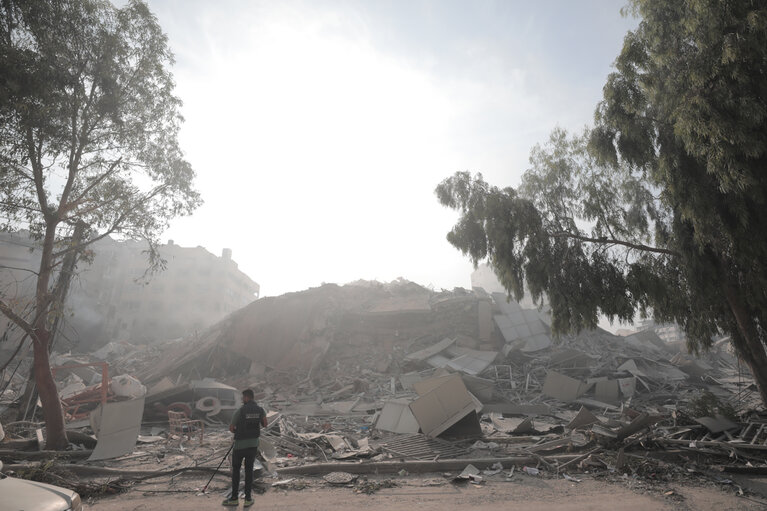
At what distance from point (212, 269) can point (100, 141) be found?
1409 inches

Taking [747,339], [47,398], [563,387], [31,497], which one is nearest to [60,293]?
[47,398]

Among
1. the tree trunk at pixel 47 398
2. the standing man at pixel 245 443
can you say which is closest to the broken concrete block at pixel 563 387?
the standing man at pixel 245 443

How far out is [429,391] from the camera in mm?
9336

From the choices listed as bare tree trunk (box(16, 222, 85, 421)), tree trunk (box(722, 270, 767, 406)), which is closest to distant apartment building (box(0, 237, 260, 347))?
bare tree trunk (box(16, 222, 85, 421))

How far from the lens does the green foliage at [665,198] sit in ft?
17.5

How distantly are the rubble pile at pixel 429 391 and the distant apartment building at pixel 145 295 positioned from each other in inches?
415

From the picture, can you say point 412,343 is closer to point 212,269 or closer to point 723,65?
point 723,65

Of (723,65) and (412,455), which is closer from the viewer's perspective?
(723,65)

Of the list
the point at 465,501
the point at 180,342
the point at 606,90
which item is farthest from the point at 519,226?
the point at 180,342

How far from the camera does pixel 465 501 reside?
222 inches

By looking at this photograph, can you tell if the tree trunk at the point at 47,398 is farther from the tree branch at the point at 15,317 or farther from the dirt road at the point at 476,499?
the dirt road at the point at 476,499

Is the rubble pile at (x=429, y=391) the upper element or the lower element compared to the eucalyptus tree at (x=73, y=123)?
lower

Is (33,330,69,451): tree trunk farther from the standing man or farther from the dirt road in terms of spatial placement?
the standing man

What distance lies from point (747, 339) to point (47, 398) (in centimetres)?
1574
